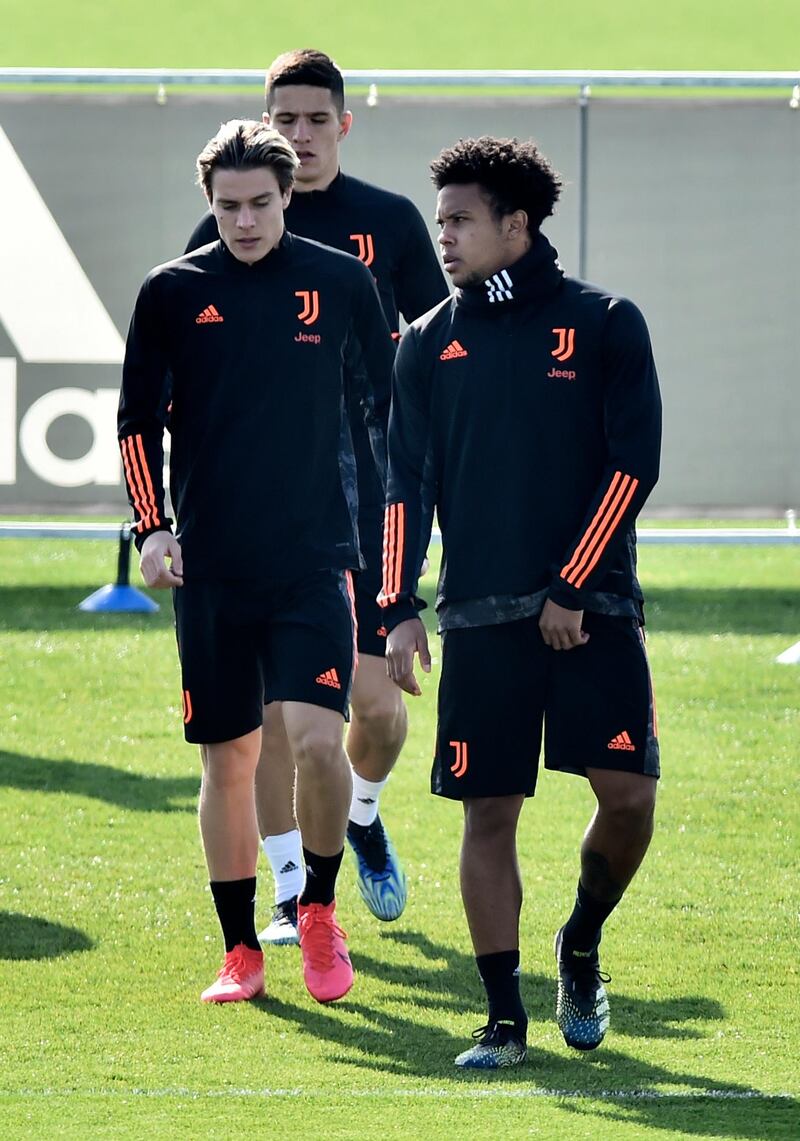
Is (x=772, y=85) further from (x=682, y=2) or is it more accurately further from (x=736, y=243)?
(x=682, y=2)

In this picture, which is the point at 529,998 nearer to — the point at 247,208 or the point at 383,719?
the point at 383,719

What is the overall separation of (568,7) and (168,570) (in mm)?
30653

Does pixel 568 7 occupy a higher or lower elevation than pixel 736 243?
higher

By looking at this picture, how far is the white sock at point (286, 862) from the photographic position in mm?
6180

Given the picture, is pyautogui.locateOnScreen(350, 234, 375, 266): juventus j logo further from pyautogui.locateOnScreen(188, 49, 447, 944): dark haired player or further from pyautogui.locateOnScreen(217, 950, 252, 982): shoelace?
pyautogui.locateOnScreen(217, 950, 252, 982): shoelace

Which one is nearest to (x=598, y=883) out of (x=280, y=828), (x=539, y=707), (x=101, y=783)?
(x=539, y=707)

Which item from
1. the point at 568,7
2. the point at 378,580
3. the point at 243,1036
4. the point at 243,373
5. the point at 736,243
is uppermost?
the point at 568,7

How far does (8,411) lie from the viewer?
513 inches

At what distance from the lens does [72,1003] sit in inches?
212

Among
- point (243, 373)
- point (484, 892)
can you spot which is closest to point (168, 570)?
point (243, 373)

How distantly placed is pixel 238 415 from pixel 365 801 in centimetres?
170

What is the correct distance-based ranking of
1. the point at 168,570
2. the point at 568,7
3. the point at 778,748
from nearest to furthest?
the point at 168,570
the point at 778,748
the point at 568,7

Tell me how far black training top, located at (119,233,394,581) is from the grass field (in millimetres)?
25710

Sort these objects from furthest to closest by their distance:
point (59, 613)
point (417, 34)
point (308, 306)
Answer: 1. point (417, 34)
2. point (59, 613)
3. point (308, 306)
